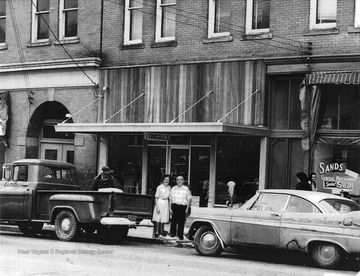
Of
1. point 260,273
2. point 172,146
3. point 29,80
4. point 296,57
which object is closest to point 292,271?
point 260,273

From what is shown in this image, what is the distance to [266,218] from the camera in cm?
1298

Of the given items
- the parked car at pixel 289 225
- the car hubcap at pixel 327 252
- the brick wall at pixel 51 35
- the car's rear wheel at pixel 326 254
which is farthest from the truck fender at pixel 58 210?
the brick wall at pixel 51 35

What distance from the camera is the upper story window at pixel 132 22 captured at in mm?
22547

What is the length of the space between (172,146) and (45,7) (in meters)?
7.65

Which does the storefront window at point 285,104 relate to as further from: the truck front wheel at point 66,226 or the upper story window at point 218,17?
the truck front wheel at point 66,226

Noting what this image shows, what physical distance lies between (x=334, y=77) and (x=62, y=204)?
775cm

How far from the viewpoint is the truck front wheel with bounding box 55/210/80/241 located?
50.7 feet

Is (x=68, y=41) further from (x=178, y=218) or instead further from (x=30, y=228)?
(x=178, y=218)

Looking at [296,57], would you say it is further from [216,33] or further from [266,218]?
[266,218]

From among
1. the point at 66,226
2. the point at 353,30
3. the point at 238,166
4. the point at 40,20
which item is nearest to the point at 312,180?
the point at 238,166

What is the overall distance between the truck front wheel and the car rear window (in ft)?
18.7

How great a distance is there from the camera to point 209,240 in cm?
1394

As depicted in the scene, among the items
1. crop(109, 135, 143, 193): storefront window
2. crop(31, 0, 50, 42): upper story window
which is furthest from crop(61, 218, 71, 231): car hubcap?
crop(31, 0, 50, 42): upper story window

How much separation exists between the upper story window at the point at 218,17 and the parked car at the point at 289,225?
25.9 ft
